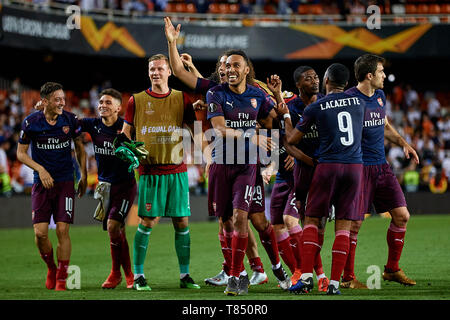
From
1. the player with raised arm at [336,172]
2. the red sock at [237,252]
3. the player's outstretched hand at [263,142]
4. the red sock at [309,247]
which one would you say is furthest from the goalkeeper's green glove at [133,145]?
the red sock at [309,247]

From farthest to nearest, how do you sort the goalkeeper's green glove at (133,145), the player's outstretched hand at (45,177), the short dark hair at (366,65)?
the player's outstretched hand at (45,177)
the goalkeeper's green glove at (133,145)
the short dark hair at (366,65)

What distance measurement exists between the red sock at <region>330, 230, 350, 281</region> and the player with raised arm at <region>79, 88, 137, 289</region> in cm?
253

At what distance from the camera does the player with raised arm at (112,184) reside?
8.62m

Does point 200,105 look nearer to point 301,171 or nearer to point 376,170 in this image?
point 301,171

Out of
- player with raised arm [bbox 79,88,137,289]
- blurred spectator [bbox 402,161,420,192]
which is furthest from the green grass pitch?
blurred spectator [bbox 402,161,420,192]

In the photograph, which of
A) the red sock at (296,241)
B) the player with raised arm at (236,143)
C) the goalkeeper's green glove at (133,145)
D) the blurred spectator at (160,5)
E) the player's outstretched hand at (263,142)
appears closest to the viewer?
the player with raised arm at (236,143)

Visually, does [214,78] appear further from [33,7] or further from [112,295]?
[33,7]

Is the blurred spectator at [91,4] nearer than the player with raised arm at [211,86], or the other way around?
the player with raised arm at [211,86]

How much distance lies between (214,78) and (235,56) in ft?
4.45

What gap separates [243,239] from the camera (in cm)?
736

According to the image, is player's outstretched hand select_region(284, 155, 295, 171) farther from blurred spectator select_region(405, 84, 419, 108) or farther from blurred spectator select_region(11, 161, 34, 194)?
blurred spectator select_region(405, 84, 419, 108)

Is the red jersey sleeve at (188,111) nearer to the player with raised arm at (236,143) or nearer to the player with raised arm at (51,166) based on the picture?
the player with raised arm at (236,143)

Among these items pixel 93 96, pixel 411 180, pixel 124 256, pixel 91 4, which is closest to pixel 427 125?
pixel 411 180

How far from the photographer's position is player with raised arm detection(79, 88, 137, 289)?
28.3ft
